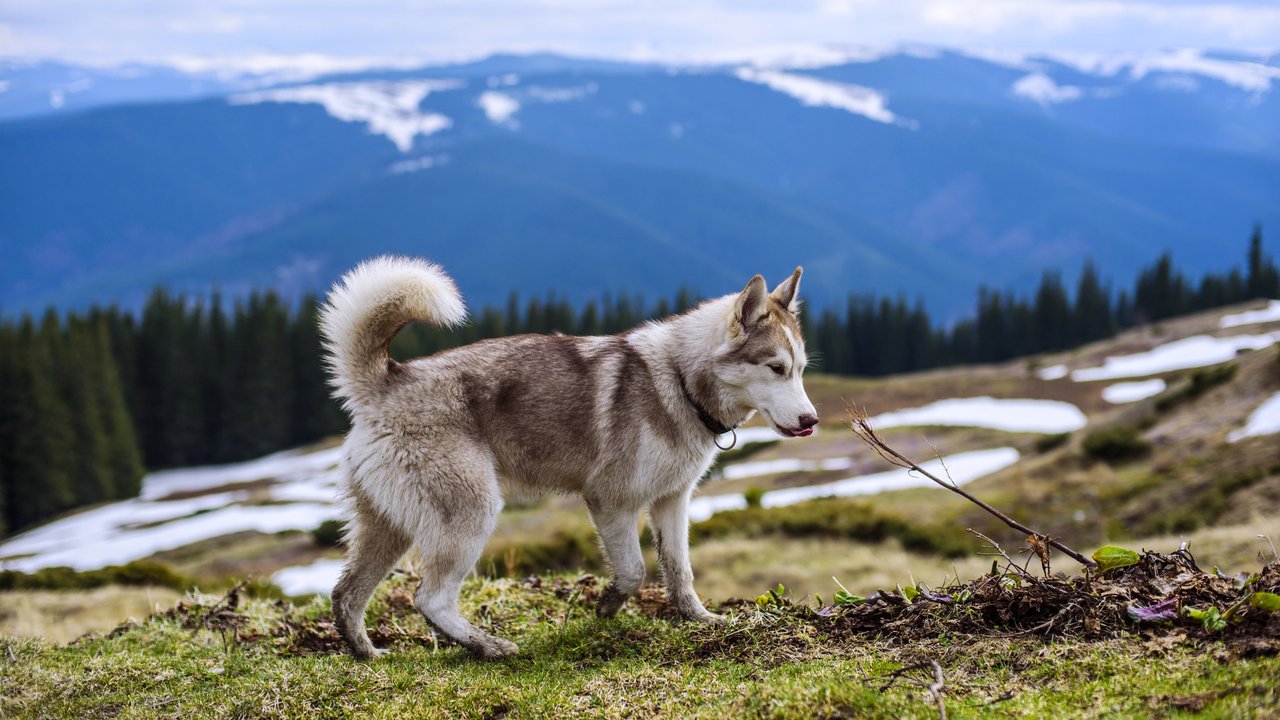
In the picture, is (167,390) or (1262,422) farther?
(167,390)

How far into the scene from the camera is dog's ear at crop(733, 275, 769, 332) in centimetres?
713

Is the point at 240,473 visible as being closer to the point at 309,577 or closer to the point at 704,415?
the point at 309,577

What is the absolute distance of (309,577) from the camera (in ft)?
98.1

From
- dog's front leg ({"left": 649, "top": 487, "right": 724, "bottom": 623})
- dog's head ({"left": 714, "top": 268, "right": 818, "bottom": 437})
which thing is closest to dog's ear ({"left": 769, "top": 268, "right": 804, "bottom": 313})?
dog's head ({"left": 714, "top": 268, "right": 818, "bottom": 437})

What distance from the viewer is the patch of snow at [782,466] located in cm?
4500

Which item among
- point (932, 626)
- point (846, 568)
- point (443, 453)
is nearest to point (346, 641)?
point (443, 453)

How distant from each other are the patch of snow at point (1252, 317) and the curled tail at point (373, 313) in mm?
88797

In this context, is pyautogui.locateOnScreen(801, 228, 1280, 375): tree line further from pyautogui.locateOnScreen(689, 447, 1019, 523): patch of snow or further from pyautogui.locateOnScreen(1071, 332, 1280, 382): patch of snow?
pyautogui.locateOnScreen(689, 447, 1019, 523): patch of snow

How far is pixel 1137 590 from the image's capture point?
580 centimetres

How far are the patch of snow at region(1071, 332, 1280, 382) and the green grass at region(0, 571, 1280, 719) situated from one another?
68915mm

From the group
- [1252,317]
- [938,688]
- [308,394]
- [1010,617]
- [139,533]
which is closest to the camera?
[938,688]

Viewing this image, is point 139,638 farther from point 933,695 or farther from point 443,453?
point 933,695

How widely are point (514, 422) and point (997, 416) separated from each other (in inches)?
2055

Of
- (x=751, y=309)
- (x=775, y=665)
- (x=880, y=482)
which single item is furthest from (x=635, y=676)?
(x=880, y=482)
